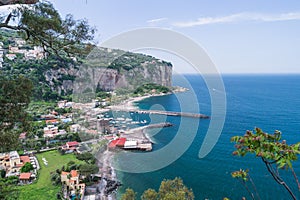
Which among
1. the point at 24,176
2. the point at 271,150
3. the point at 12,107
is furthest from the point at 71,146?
the point at 271,150

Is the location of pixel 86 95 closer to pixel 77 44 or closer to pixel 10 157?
pixel 10 157

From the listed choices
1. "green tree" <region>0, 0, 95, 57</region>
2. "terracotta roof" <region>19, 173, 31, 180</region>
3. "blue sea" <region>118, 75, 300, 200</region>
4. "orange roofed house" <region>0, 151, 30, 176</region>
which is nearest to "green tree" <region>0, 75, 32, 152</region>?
"green tree" <region>0, 0, 95, 57</region>

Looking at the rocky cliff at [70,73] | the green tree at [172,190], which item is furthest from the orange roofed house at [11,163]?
the rocky cliff at [70,73]

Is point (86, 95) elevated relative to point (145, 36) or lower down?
lower down

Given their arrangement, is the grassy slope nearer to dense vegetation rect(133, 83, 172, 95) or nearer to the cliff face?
the cliff face

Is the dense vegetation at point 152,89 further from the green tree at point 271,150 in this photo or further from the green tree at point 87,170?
the green tree at point 271,150

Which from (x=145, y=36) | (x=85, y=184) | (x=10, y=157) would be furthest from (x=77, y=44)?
(x=10, y=157)

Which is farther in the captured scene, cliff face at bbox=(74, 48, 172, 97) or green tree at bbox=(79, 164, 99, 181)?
cliff face at bbox=(74, 48, 172, 97)
